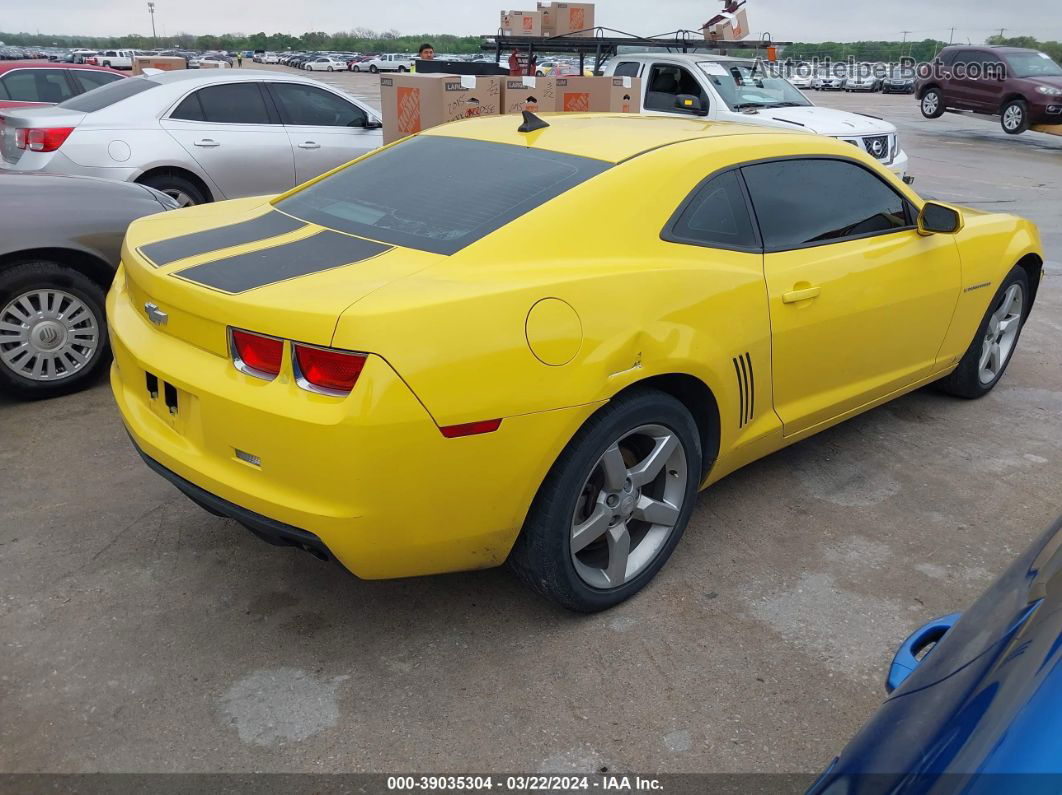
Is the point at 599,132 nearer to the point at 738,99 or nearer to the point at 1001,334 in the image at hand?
the point at 1001,334

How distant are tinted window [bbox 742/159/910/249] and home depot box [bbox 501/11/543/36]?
930cm

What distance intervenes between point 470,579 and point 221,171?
18.2 ft

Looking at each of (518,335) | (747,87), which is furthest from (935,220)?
(747,87)

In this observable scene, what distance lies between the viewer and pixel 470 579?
3.26m

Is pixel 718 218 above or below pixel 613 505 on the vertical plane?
above

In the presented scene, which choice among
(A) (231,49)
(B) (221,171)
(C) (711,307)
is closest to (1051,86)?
(B) (221,171)

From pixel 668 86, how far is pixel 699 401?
9325mm

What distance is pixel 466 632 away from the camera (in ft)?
9.75

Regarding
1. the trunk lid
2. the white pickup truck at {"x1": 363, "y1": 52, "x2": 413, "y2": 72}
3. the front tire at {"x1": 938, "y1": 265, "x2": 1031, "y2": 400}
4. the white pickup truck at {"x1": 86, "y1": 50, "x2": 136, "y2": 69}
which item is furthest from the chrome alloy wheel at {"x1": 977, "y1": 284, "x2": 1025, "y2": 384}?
the white pickup truck at {"x1": 363, "y1": 52, "x2": 413, "y2": 72}

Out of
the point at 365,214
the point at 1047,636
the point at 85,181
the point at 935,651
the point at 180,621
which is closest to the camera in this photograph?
the point at 1047,636

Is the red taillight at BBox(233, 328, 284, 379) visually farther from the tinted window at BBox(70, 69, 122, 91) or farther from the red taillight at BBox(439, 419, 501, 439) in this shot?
the tinted window at BBox(70, 69, 122, 91)

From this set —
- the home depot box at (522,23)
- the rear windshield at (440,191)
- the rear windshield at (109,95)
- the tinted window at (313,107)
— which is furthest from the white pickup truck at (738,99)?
the rear windshield at (440,191)

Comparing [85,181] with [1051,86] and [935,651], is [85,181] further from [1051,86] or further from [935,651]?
[1051,86]

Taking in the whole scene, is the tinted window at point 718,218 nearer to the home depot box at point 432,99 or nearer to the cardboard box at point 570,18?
the home depot box at point 432,99
